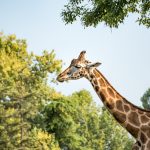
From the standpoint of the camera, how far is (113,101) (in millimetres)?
12414

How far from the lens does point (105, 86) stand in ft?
41.2

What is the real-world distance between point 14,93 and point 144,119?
32.7 m

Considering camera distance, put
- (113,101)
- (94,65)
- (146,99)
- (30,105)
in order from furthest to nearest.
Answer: (146,99), (30,105), (113,101), (94,65)

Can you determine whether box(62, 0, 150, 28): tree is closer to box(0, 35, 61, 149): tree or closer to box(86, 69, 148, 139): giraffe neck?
box(86, 69, 148, 139): giraffe neck

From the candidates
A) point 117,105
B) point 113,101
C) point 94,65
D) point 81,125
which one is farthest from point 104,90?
point 81,125

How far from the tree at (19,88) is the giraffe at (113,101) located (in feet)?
102

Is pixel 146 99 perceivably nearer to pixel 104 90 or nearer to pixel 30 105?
pixel 30 105

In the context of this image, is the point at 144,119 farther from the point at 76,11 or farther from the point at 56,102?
the point at 56,102

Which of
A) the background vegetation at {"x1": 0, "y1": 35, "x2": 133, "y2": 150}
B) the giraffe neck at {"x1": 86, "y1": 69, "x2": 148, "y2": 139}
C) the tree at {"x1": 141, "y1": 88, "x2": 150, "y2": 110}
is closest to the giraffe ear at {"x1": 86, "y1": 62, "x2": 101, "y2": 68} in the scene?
the giraffe neck at {"x1": 86, "y1": 69, "x2": 148, "y2": 139}

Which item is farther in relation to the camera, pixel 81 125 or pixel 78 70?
pixel 81 125

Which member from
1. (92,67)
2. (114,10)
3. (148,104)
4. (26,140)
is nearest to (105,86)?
(92,67)

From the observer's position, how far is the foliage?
4534 cm

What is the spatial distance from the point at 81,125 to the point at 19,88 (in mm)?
17489

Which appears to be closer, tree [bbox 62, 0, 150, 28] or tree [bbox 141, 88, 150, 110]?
tree [bbox 62, 0, 150, 28]
